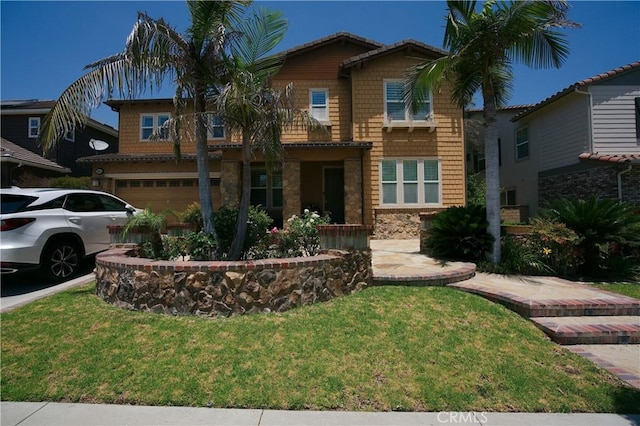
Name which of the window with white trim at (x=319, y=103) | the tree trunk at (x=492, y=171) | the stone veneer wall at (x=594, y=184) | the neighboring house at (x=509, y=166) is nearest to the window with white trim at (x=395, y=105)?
the window with white trim at (x=319, y=103)

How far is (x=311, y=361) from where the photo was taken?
368 cm

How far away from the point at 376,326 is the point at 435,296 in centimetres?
150

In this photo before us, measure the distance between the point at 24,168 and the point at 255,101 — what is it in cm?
1593

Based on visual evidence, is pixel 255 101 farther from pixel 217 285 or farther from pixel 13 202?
pixel 13 202

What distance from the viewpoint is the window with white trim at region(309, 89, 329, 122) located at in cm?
1399

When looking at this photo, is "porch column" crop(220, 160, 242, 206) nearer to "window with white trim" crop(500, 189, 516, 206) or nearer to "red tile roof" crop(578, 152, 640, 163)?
"red tile roof" crop(578, 152, 640, 163)

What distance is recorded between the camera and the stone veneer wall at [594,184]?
460 inches

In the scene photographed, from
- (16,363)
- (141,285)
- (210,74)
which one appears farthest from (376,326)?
(210,74)

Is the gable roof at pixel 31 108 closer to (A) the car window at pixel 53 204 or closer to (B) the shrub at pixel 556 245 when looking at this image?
(A) the car window at pixel 53 204

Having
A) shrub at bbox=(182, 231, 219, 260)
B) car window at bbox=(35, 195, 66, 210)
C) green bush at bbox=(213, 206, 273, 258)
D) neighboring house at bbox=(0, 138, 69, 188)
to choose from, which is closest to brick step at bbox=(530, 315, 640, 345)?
green bush at bbox=(213, 206, 273, 258)

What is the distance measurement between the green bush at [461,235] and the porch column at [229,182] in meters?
7.72

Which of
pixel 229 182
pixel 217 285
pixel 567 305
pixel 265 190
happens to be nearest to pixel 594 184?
pixel 567 305

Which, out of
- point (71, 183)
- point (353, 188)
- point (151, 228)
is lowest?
point (151, 228)

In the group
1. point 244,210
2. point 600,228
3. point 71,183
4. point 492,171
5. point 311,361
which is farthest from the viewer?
point 71,183
